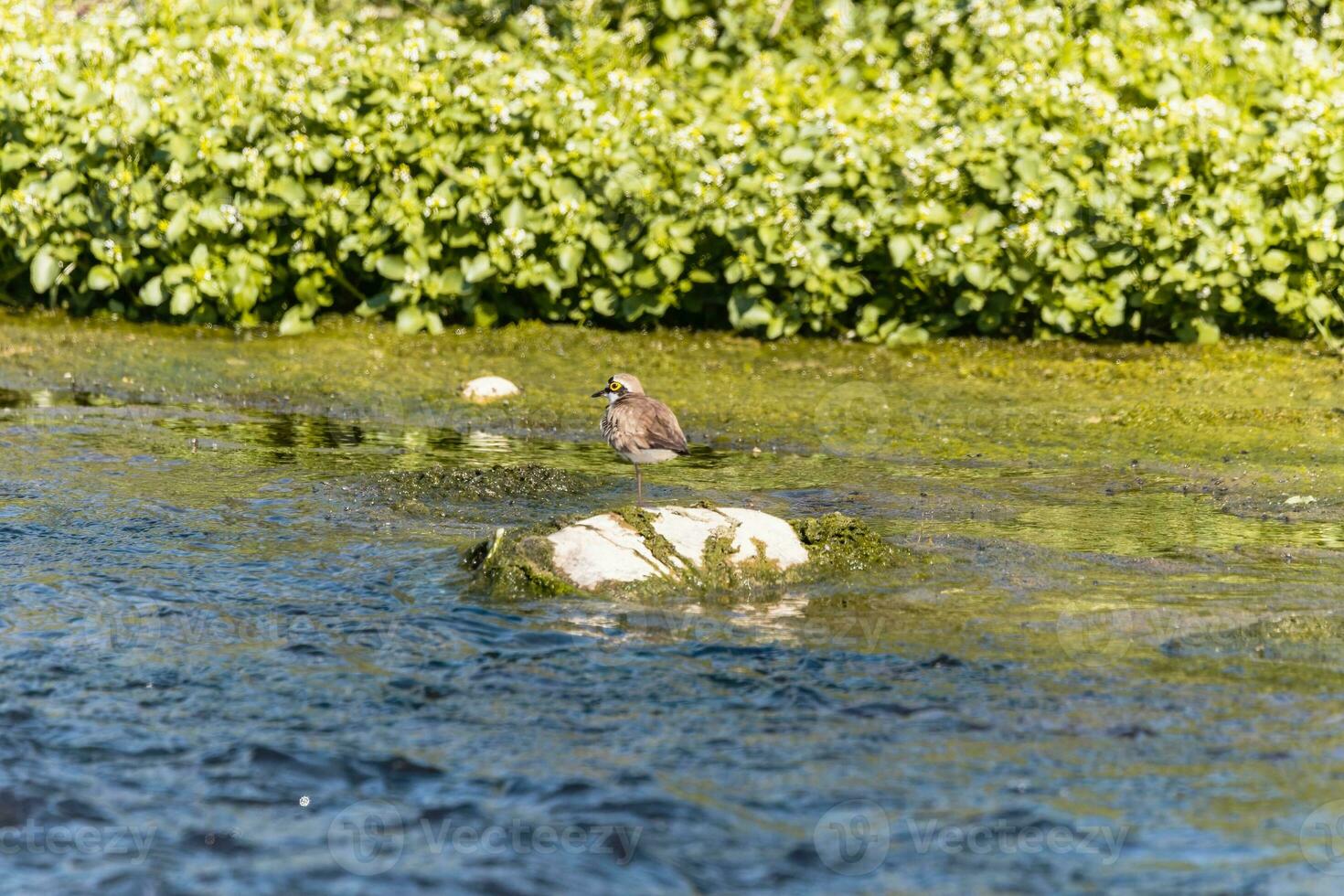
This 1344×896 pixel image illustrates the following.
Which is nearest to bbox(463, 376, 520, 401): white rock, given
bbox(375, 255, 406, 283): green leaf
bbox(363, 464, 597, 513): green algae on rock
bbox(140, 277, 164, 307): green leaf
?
bbox(375, 255, 406, 283): green leaf

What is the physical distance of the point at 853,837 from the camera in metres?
4.22

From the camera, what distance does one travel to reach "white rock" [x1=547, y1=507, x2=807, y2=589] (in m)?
6.23

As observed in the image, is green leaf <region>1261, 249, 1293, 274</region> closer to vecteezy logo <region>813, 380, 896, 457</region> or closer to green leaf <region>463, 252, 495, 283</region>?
vecteezy logo <region>813, 380, 896, 457</region>

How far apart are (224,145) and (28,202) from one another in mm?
1415

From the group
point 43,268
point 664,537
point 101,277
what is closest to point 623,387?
point 664,537

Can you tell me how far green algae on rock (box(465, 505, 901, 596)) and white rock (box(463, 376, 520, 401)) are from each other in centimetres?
317

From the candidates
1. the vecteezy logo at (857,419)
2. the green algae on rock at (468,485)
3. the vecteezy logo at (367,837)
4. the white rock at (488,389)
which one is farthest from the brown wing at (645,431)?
the vecteezy logo at (367,837)

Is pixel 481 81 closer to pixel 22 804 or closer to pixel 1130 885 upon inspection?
pixel 22 804

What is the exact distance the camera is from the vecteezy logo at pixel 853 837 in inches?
161

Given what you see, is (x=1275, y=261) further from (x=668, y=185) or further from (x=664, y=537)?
(x=664, y=537)

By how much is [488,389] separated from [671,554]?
3.62 meters

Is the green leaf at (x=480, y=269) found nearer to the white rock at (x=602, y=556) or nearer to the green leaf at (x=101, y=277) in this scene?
the green leaf at (x=101, y=277)

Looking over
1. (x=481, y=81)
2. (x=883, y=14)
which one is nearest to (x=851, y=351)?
(x=481, y=81)

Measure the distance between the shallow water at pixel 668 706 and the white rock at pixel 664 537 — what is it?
0.64 ft
